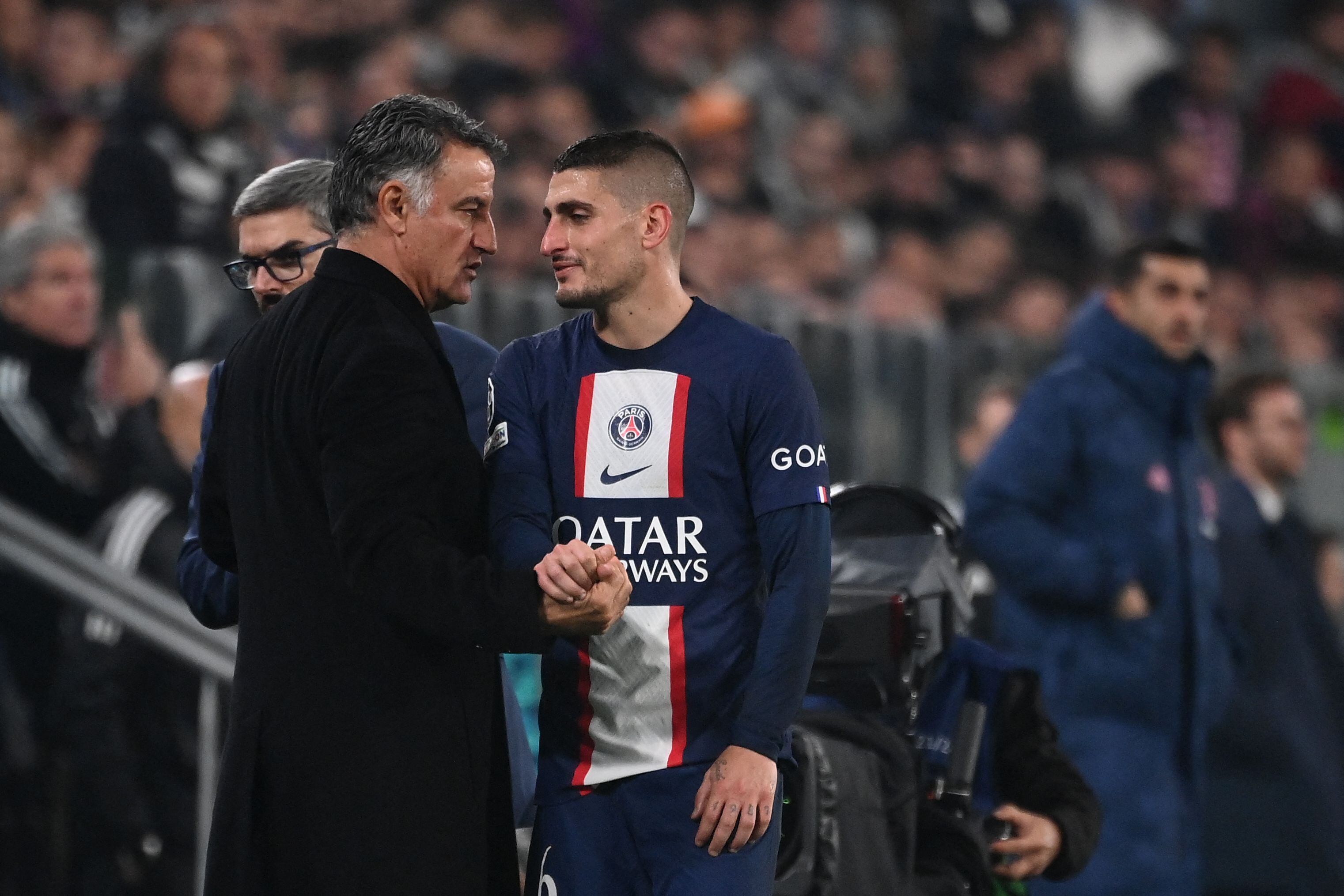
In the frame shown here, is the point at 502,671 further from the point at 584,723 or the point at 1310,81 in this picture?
the point at 1310,81

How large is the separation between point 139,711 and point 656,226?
2.59 m

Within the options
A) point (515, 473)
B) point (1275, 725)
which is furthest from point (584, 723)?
point (1275, 725)

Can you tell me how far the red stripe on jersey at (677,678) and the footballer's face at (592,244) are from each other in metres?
0.53

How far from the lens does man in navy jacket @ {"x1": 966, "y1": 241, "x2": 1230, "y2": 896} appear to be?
498 cm

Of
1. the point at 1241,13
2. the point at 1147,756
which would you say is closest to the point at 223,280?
the point at 1147,756

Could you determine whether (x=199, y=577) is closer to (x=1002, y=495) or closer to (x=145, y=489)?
(x=145, y=489)

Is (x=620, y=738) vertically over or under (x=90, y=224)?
under

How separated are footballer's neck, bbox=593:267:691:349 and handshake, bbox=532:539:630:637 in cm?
46

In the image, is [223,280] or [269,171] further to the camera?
[223,280]

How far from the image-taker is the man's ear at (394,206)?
9.69 feet

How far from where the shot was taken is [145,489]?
17.1 feet

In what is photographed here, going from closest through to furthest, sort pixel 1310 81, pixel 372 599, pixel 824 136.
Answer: pixel 372 599 → pixel 824 136 → pixel 1310 81

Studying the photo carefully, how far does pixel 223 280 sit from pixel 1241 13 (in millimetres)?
10434

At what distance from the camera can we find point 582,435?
3047 millimetres
